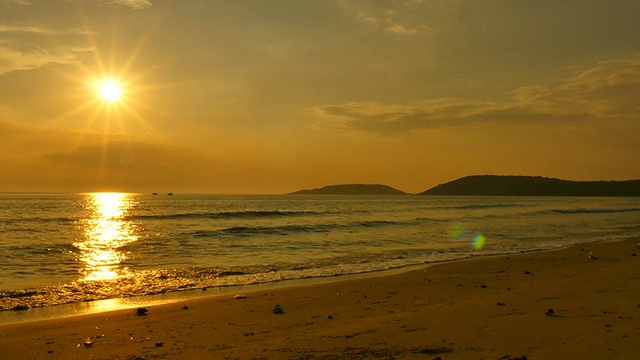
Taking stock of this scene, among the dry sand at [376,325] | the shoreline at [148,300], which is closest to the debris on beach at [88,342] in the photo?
the dry sand at [376,325]

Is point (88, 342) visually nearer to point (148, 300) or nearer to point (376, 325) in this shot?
point (148, 300)

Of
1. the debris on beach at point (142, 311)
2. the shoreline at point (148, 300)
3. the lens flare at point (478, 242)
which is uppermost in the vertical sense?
the debris on beach at point (142, 311)

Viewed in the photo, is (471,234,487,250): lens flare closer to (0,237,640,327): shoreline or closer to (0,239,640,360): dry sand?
(0,237,640,327): shoreline

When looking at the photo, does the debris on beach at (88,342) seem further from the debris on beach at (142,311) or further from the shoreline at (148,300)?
the shoreline at (148,300)

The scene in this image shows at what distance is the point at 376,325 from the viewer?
350 inches

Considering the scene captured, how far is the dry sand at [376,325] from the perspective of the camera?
7.23 meters

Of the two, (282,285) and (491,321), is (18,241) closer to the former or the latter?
(282,285)

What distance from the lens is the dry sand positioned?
7227mm

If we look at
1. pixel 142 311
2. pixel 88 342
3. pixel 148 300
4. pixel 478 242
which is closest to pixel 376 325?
pixel 88 342

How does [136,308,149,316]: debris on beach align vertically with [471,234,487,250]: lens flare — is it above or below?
above

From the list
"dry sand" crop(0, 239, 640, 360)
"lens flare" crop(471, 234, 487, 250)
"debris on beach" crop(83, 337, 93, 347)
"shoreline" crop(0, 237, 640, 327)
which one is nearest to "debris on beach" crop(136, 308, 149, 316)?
"dry sand" crop(0, 239, 640, 360)

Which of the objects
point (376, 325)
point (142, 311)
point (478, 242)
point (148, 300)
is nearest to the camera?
point (376, 325)

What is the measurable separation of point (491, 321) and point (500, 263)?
11.2 meters

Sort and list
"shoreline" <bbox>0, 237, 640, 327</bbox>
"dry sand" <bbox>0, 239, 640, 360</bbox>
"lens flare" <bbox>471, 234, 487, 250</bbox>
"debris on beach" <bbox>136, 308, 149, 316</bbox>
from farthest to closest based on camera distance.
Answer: "lens flare" <bbox>471, 234, 487, 250</bbox> < "shoreline" <bbox>0, 237, 640, 327</bbox> < "debris on beach" <bbox>136, 308, 149, 316</bbox> < "dry sand" <bbox>0, 239, 640, 360</bbox>
